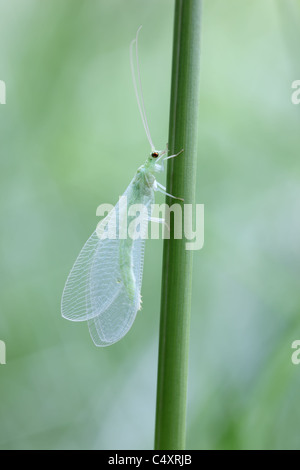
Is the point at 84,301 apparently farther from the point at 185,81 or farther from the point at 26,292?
the point at 185,81

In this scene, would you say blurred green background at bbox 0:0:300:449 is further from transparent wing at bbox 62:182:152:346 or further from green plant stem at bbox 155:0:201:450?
green plant stem at bbox 155:0:201:450

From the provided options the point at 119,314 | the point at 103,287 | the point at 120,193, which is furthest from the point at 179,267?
the point at 120,193

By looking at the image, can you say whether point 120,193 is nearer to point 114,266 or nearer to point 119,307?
point 114,266

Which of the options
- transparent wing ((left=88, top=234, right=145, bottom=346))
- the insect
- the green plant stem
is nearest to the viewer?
the green plant stem

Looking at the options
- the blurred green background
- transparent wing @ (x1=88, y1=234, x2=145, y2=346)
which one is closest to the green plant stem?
transparent wing @ (x1=88, y1=234, x2=145, y2=346)

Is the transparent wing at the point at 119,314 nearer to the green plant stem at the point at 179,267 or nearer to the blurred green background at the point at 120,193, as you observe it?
the blurred green background at the point at 120,193
